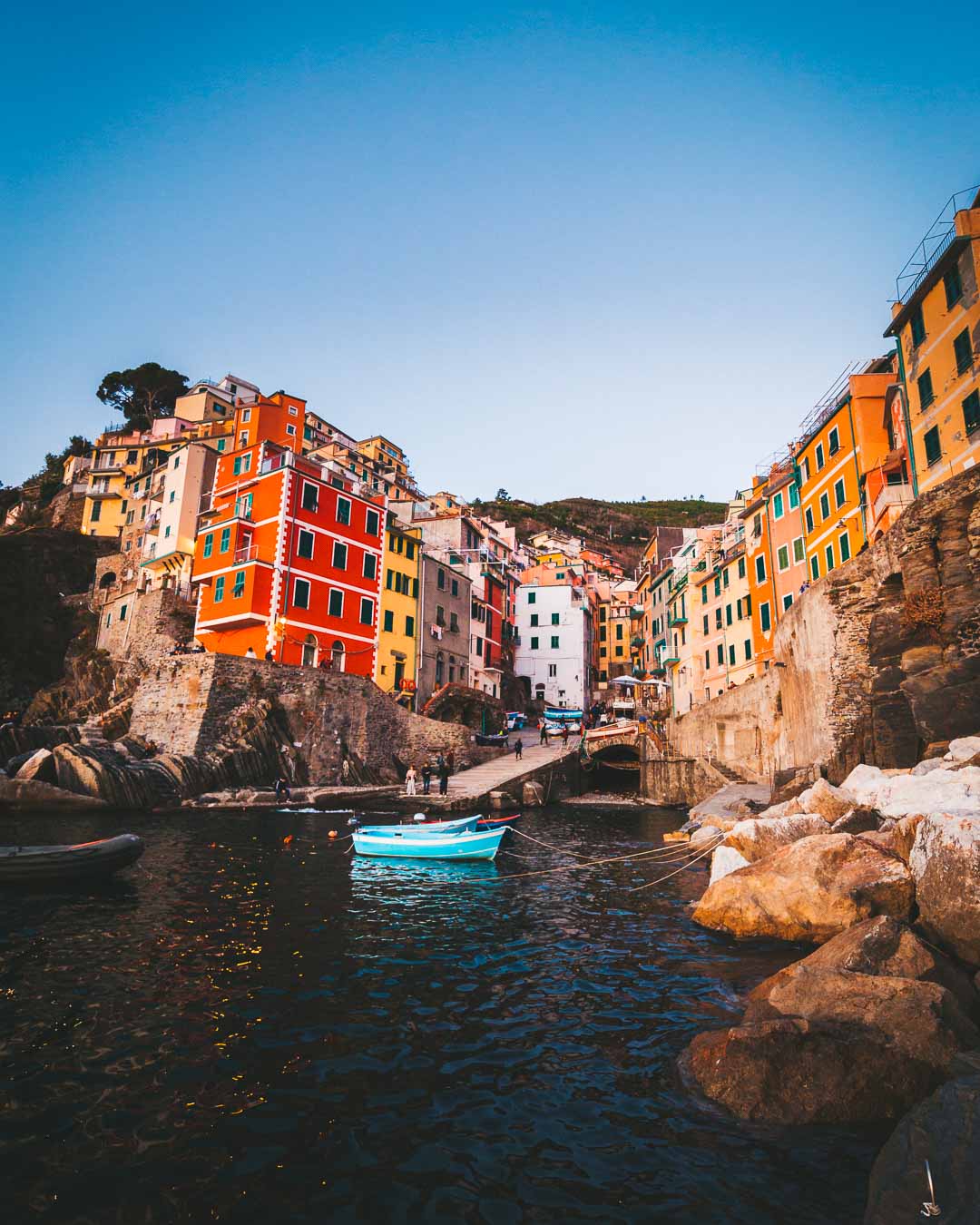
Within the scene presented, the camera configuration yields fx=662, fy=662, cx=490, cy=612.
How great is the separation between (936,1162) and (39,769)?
3720cm

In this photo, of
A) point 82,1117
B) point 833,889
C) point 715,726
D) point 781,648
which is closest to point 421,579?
point 715,726

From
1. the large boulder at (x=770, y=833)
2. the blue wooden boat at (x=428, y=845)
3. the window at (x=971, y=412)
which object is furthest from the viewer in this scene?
the window at (x=971, y=412)

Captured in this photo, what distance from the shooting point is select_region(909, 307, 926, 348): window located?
92.0ft

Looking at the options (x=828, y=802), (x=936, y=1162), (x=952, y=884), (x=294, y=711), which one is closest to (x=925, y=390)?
(x=828, y=802)

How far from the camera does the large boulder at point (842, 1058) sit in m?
Answer: 6.53

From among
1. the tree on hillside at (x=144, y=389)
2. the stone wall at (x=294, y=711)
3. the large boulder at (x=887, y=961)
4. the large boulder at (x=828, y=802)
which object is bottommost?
the large boulder at (x=887, y=961)

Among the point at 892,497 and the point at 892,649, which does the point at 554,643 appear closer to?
the point at 892,497

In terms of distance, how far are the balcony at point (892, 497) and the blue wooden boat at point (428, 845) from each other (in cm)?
2211

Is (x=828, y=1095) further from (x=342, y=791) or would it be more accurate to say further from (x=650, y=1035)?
(x=342, y=791)

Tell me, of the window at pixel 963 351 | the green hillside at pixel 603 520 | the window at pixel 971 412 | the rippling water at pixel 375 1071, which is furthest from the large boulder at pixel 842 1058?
the green hillside at pixel 603 520

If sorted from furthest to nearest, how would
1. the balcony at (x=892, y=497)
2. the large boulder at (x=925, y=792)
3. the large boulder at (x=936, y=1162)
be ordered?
the balcony at (x=892, y=497), the large boulder at (x=925, y=792), the large boulder at (x=936, y=1162)

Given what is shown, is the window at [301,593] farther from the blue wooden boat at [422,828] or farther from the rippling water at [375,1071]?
the rippling water at [375,1071]

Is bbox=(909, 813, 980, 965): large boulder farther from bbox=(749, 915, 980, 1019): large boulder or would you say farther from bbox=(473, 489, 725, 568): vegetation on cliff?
bbox=(473, 489, 725, 568): vegetation on cliff

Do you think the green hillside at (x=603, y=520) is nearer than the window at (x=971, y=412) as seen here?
No
